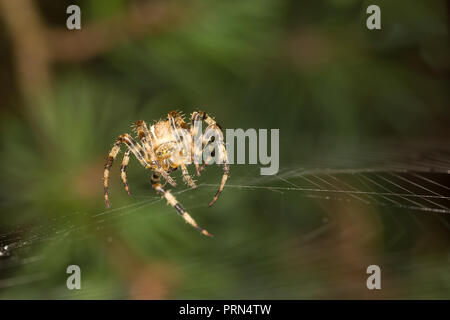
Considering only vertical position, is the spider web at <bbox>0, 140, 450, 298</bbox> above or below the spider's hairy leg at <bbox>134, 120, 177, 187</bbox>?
below

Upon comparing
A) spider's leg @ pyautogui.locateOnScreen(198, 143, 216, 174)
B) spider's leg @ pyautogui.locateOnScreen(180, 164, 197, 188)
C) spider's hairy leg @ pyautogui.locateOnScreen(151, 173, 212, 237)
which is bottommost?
spider's hairy leg @ pyautogui.locateOnScreen(151, 173, 212, 237)

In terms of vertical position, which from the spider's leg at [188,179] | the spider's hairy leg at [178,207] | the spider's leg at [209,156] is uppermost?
the spider's leg at [209,156]

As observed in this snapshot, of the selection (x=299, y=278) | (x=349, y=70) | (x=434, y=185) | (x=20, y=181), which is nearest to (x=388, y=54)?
(x=349, y=70)

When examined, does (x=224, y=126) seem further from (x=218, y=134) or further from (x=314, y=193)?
(x=314, y=193)

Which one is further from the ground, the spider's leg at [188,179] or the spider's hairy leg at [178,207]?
the spider's leg at [188,179]

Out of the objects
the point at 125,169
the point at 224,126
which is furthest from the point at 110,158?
the point at 224,126

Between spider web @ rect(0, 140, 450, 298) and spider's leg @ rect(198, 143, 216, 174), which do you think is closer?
spider web @ rect(0, 140, 450, 298)

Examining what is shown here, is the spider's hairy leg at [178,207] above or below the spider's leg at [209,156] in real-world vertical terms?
below

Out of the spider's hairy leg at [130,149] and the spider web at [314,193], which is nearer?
the spider web at [314,193]
